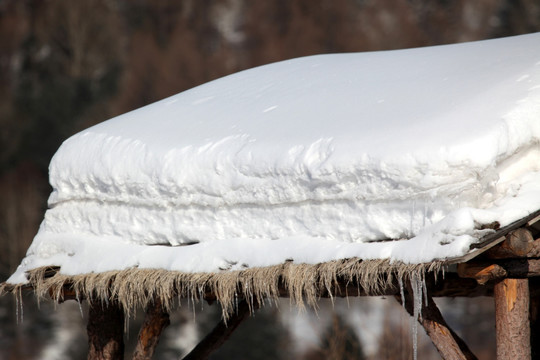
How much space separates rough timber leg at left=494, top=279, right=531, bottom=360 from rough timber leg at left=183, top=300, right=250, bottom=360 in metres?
2.61

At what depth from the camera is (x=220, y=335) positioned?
7223 mm

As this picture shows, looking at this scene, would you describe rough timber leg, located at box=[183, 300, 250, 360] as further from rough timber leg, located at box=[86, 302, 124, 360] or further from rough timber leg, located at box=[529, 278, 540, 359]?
rough timber leg, located at box=[529, 278, 540, 359]

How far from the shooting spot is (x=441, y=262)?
4578 millimetres

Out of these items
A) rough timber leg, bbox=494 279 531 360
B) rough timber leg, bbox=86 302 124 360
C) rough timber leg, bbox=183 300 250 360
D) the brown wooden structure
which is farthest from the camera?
rough timber leg, bbox=183 300 250 360

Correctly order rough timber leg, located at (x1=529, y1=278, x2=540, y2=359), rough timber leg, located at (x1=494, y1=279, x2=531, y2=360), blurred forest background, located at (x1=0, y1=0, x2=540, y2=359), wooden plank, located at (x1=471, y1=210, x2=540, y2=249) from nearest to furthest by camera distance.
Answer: wooden plank, located at (x1=471, y1=210, x2=540, y2=249) → rough timber leg, located at (x1=494, y1=279, x2=531, y2=360) → rough timber leg, located at (x1=529, y1=278, x2=540, y2=359) → blurred forest background, located at (x1=0, y1=0, x2=540, y2=359)

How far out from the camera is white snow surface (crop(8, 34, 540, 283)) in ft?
15.8

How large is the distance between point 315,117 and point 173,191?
1.08 m

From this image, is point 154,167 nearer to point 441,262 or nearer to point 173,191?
point 173,191

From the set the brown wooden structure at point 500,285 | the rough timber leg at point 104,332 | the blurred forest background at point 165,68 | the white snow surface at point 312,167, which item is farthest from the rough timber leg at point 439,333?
the blurred forest background at point 165,68

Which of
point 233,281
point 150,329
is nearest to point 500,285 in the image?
point 233,281

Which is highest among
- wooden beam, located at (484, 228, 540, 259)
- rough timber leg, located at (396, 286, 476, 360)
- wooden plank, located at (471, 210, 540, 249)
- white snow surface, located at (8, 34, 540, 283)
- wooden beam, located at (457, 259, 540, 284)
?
white snow surface, located at (8, 34, 540, 283)

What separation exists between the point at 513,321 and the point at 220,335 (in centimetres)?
294

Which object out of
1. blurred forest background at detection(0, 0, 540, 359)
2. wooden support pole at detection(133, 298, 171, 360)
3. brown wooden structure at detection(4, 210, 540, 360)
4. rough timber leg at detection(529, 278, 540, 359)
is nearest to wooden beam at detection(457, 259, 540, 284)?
brown wooden structure at detection(4, 210, 540, 360)

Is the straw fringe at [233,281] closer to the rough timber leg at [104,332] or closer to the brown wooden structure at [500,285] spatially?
the brown wooden structure at [500,285]
